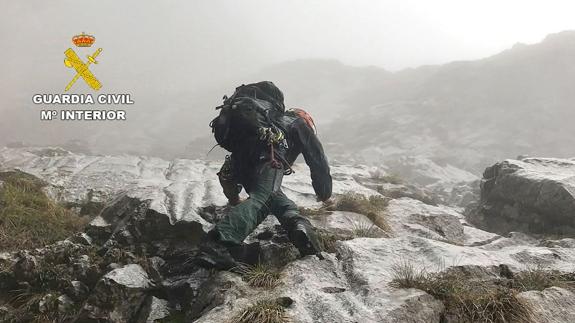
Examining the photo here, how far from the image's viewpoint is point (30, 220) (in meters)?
7.98

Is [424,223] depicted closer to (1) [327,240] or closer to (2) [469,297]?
(1) [327,240]

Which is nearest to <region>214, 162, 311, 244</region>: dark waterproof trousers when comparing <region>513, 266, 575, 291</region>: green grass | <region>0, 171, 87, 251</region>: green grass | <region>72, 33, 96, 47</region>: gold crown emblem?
<region>513, 266, 575, 291</region>: green grass

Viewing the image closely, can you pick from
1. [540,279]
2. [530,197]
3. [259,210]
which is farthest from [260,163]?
[530,197]

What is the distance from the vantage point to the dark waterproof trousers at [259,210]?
558 cm

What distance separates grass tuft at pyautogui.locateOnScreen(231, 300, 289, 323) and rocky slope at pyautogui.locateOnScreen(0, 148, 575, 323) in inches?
3.6

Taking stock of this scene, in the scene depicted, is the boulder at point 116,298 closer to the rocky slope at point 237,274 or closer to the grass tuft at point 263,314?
the rocky slope at point 237,274

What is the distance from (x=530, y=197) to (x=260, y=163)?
24.1 ft

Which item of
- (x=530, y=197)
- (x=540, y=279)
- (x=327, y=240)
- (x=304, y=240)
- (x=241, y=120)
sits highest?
(x=241, y=120)

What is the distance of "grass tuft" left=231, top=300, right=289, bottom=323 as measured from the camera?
169 inches

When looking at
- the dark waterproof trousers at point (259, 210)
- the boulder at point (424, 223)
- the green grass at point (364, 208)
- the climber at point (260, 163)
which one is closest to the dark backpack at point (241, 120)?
the climber at point (260, 163)

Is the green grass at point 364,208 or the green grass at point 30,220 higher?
the green grass at point 30,220

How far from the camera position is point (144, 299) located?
19.9ft

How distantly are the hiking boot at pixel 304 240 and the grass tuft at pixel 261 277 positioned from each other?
2.12ft

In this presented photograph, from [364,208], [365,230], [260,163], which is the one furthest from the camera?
[364,208]
